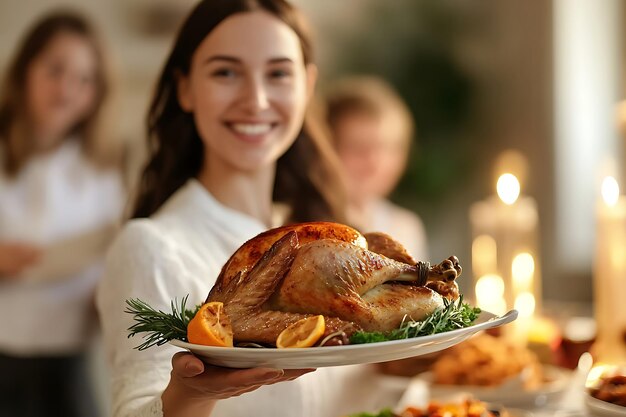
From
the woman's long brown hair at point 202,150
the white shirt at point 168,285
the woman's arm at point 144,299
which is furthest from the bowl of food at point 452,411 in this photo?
the woman's long brown hair at point 202,150

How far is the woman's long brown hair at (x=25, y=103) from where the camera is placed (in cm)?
308

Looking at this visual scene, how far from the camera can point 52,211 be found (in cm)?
308

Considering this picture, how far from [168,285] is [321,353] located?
54 cm

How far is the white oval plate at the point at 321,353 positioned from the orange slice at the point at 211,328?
0.04 feet

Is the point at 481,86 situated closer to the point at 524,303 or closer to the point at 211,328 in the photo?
the point at 524,303

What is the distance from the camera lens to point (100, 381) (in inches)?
148

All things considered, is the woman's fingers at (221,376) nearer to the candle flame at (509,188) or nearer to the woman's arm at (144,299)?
the woman's arm at (144,299)

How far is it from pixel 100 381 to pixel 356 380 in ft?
7.32

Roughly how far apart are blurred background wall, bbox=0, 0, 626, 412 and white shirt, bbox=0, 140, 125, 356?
3.28ft

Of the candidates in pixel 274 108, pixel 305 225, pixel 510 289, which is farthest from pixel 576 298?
pixel 305 225

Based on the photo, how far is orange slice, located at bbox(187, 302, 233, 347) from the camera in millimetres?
961

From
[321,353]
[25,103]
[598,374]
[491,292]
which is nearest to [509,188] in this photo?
[491,292]

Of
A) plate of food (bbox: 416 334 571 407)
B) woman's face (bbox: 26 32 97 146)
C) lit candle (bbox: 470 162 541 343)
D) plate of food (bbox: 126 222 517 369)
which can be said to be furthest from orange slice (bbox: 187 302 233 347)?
woman's face (bbox: 26 32 97 146)

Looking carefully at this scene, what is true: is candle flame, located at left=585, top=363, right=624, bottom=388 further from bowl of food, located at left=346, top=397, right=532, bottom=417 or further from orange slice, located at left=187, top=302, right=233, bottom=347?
orange slice, located at left=187, top=302, right=233, bottom=347
